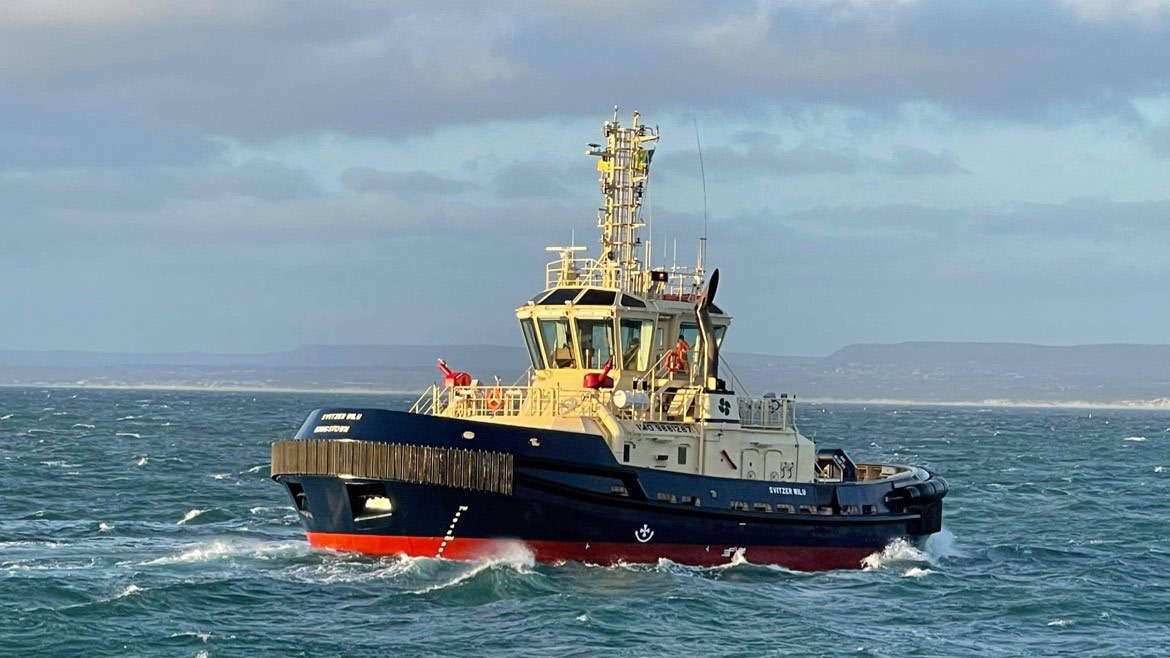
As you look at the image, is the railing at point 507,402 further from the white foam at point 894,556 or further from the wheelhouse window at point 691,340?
the white foam at point 894,556

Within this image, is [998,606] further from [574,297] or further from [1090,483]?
[1090,483]

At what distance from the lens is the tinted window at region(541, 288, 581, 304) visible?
28188mm

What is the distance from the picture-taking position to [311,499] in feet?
85.4

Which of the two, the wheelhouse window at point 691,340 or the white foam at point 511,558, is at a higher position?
the wheelhouse window at point 691,340

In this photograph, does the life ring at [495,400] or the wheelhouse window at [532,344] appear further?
the wheelhouse window at [532,344]

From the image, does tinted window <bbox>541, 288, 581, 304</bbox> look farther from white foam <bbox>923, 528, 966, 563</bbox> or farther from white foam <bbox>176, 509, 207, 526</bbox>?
white foam <bbox>176, 509, 207, 526</bbox>

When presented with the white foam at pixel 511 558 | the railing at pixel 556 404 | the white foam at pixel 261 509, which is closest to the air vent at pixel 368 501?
the white foam at pixel 511 558

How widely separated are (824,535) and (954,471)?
30120 millimetres

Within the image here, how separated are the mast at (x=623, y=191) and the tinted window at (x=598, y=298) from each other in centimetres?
58

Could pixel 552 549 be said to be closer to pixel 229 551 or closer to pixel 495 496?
pixel 495 496

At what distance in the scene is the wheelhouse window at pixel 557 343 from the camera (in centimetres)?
2822

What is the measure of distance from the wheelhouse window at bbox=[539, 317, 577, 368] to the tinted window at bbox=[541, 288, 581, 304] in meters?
0.32

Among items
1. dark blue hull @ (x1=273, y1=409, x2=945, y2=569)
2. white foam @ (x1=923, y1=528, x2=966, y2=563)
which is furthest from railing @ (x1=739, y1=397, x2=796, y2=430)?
white foam @ (x1=923, y1=528, x2=966, y2=563)

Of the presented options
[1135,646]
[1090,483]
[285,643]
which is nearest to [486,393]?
[285,643]
